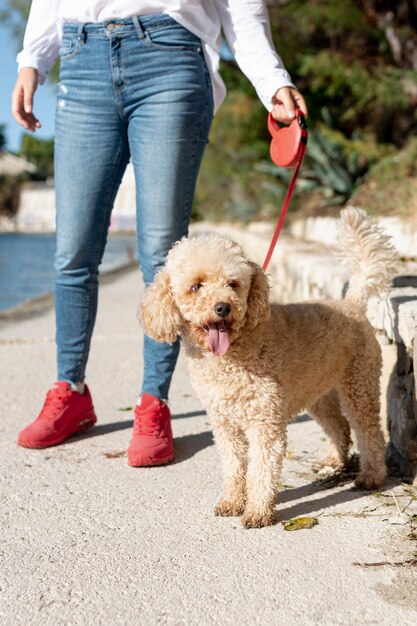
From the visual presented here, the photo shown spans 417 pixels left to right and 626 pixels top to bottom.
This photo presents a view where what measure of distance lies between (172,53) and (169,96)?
0.19 m

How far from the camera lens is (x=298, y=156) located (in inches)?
122

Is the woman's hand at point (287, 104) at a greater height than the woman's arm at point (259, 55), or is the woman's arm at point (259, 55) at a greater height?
the woman's arm at point (259, 55)

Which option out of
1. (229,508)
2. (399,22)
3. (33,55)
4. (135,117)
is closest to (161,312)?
(229,508)

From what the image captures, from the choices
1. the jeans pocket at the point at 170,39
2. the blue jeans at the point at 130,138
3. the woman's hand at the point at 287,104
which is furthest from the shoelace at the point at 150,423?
the jeans pocket at the point at 170,39

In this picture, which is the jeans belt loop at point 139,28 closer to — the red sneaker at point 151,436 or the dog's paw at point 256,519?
the red sneaker at point 151,436

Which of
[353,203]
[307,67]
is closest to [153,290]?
[353,203]

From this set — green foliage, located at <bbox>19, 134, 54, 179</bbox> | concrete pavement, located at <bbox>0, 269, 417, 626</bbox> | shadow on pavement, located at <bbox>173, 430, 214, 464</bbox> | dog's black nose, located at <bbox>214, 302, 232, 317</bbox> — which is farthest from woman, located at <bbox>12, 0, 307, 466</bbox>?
green foliage, located at <bbox>19, 134, 54, 179</bbox>

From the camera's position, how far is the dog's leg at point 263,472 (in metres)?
2.65

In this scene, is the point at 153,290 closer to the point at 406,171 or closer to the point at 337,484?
the point at 337,484

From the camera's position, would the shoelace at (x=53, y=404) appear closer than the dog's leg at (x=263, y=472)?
No

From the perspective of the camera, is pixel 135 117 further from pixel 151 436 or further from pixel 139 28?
pixel 151 436

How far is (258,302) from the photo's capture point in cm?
269

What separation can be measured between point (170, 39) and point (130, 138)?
45cm

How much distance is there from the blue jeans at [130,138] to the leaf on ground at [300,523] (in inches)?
40.2
